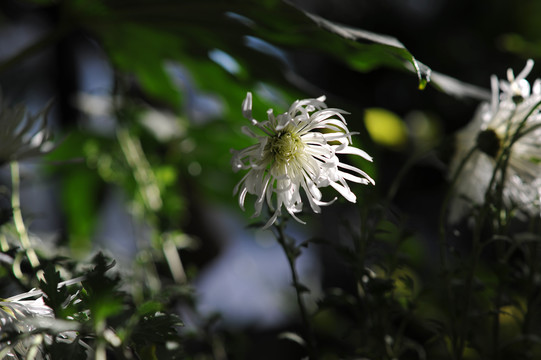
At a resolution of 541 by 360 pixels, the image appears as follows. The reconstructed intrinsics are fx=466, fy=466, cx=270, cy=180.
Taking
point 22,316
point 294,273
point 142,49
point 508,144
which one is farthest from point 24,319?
point 142,49

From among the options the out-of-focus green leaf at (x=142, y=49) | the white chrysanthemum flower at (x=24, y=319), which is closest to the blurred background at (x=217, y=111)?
Result: the out-of-focus green leaf at (x=142, y=49)

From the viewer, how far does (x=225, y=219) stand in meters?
1.21

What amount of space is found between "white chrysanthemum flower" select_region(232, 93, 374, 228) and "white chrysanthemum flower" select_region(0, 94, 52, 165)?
0.59ft

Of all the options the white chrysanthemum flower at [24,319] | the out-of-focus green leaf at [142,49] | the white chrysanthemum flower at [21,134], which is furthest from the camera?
the out-of-focus green leaf at [142,49]

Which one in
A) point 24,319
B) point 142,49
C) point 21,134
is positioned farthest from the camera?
point 142,49

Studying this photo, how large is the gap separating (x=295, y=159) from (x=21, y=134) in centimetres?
21

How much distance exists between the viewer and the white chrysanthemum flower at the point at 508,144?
0.30 m

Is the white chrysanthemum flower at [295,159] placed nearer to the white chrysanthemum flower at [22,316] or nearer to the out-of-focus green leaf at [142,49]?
the white chrysanthemum flower at [22,316]

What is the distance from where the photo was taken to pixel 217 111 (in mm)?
962

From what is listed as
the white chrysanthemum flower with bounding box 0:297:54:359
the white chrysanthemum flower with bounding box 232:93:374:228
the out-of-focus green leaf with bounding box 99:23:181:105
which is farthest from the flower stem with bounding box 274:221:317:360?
the out-of-focus green leaf with bounding box 99:23:181:105

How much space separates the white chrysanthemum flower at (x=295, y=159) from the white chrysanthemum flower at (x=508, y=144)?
11 centimetres

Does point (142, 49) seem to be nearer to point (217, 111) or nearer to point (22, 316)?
point (217, 111)

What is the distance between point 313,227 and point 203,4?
0.56 metres

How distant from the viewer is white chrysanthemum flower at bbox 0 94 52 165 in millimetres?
328
